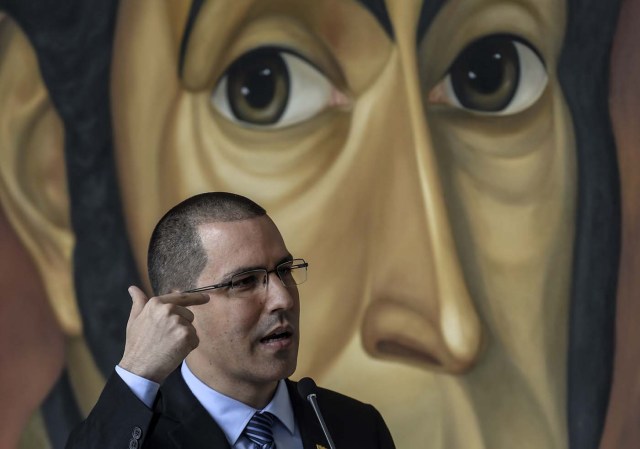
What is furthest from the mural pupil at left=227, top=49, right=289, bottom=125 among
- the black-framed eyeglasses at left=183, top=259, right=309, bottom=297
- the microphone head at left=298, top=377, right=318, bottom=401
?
the microphone head at left=298, top=377, right=318, bottom=401

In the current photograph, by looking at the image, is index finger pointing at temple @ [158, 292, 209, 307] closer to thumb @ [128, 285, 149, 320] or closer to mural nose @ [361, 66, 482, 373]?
thumb @ [128, 285, 149, 320]

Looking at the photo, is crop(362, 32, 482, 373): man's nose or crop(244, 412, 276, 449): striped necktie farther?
crop(362, 32, 482, 373): man's nose

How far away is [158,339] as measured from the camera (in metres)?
2.01

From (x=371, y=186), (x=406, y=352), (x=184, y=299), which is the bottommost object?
(x=406, y=352)

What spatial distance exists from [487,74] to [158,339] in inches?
77.5

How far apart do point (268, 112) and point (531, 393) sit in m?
1.31

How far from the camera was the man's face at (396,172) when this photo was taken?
3471 mm

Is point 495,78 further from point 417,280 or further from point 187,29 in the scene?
point 187,29

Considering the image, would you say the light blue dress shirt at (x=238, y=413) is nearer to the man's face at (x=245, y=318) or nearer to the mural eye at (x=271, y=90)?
the man's face at (x=245, y=318)

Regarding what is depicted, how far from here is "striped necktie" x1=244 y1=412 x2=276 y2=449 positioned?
7.30ft

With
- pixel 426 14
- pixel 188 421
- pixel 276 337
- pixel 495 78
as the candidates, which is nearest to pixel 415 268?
pixel 495 78

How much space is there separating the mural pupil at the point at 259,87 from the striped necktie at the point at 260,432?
60.2 inches

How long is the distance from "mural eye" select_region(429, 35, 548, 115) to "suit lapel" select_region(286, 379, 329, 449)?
1.49 metres

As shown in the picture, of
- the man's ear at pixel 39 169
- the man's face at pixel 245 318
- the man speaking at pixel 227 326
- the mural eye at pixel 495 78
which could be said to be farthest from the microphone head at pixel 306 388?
the mural eye at pixel 495 78
